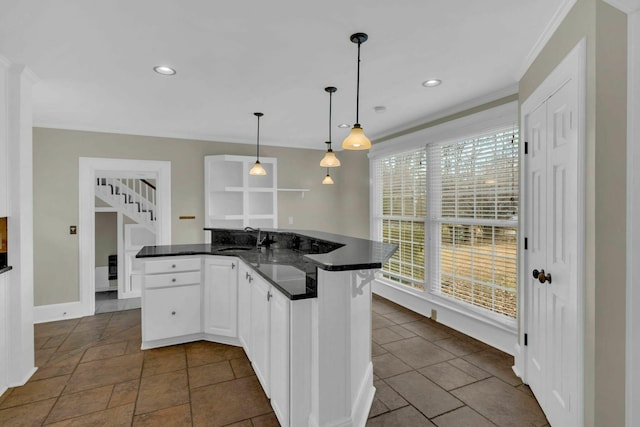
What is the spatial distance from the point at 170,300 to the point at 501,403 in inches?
115

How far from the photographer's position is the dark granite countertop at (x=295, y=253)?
1825mm

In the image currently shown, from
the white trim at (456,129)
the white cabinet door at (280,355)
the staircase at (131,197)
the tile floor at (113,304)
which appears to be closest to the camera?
the white cabinet door at (280,355)

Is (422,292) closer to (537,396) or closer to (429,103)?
(537,396)

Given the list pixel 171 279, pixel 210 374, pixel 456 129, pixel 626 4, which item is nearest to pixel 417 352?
pixel 210 374

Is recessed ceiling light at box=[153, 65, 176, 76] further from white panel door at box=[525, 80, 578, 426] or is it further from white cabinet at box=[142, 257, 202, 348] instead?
white panel door at box=[525, 80, 578, 426]

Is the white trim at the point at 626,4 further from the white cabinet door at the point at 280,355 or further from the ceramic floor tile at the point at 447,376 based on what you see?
the ceramic floor tile at the point at 447,376

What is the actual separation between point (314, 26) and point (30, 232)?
2790mm

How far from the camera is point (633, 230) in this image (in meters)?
1.31

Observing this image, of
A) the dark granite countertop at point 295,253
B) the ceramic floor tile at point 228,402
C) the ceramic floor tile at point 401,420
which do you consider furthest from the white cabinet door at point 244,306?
the ceramic floor tile at point 401,420

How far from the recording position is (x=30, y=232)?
2.72m

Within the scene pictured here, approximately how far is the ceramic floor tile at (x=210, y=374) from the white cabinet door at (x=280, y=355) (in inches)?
27.0

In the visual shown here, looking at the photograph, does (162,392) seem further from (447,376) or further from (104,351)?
(447,376)

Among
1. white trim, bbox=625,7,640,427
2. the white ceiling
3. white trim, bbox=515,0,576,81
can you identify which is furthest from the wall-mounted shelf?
white trim, bbox=625,7,640,427

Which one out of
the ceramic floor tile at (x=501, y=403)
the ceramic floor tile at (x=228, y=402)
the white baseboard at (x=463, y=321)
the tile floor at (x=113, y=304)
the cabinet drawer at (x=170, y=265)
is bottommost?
the tile floor at (x=113, y=304)
